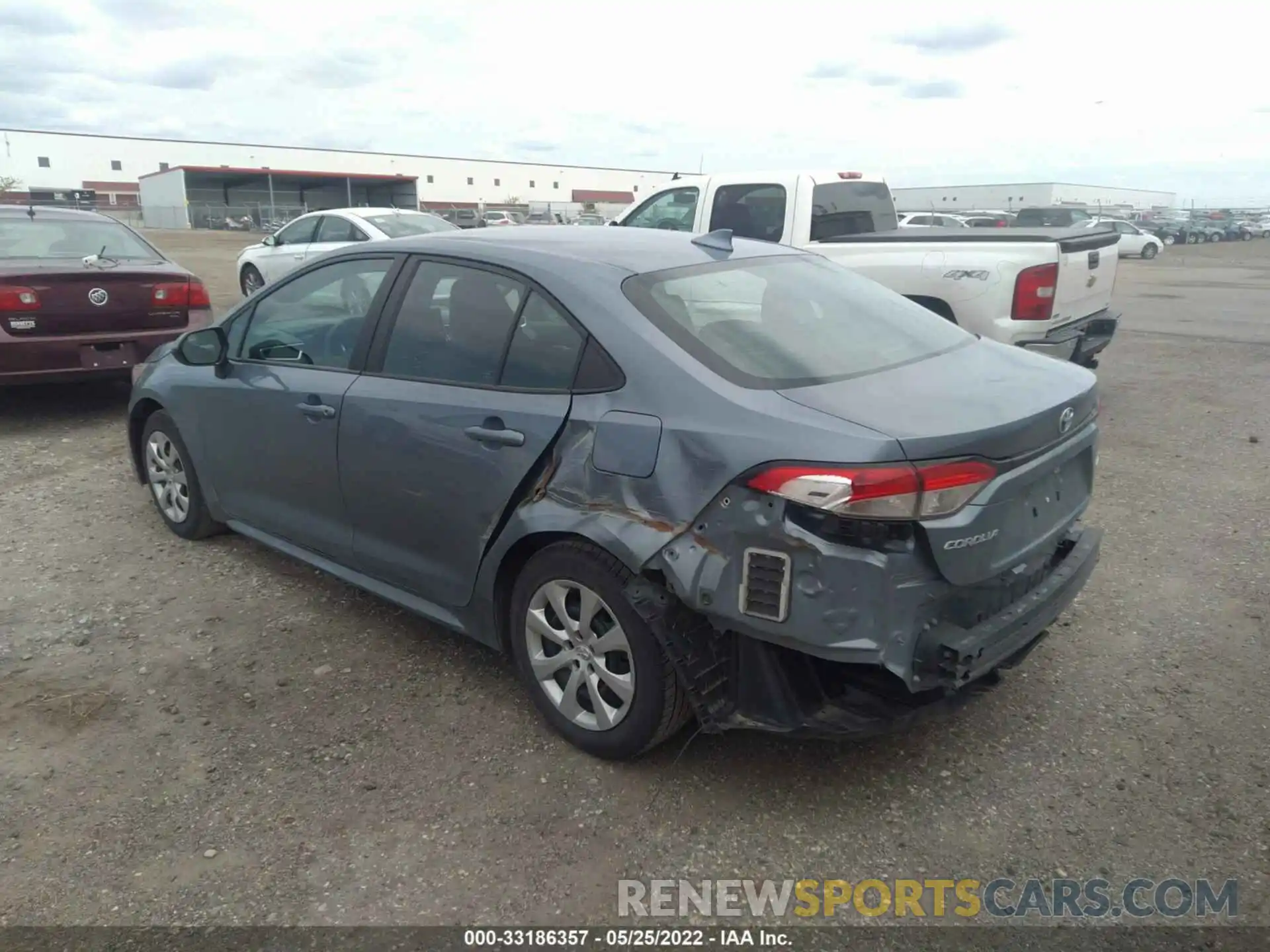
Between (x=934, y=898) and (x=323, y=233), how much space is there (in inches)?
492

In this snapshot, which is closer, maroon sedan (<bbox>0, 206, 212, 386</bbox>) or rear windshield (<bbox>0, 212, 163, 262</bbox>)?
maroon sedan (<bbox>0, 206, 212, 386</bbox>)

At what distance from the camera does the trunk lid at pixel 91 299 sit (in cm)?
681

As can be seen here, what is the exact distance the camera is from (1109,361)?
10.7 m

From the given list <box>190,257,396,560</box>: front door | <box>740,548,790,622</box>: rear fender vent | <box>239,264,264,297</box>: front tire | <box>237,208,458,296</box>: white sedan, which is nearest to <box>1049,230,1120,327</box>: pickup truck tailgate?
<box>190,257,396,560</box>: front door

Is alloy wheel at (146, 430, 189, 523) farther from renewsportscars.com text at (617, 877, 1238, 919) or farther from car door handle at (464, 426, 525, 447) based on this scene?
renewsportscars.com text at (617, 877, 1238, 919)

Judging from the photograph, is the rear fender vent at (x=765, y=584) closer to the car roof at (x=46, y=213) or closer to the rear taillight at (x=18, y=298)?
the rear taillight at (x=18, y=298)

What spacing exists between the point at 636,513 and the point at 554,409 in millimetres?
493

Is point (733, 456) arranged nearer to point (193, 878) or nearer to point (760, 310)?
point (760, 310)

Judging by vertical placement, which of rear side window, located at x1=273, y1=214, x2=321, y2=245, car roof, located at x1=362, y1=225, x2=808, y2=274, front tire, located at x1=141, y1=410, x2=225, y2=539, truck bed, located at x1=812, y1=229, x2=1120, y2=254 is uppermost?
car roof, located at x1=362, y1=225, x2=808, y2=274

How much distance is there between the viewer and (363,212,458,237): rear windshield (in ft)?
40.7

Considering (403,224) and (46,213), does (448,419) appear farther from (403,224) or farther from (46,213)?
(403,224)

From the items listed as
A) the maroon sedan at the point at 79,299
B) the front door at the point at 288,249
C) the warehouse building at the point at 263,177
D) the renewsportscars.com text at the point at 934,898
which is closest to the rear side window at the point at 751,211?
the maroon sedan at the point at 79,299

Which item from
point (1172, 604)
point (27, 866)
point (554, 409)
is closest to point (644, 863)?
point (554, 409)

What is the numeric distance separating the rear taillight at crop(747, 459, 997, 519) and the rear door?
35.4ft
